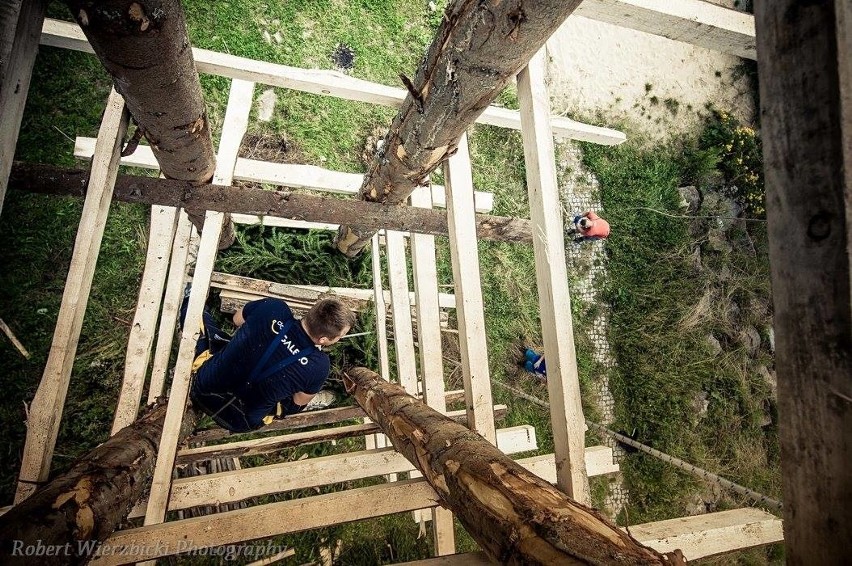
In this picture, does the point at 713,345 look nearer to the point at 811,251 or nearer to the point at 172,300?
the point at 811,251

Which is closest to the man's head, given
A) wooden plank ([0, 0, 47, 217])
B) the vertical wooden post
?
the vertical wooden post

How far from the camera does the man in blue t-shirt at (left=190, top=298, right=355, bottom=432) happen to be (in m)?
2.69

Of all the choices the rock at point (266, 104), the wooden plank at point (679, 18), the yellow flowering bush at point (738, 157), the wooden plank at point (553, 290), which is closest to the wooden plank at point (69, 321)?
the wooden plank at point (553, 290)

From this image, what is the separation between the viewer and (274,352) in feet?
8.85

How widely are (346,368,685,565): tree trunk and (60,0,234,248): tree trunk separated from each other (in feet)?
5.19

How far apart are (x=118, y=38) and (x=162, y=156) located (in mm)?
838

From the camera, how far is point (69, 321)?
165cm

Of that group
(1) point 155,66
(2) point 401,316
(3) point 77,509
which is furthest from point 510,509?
(2) point 401,316

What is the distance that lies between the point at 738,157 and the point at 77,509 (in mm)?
8011

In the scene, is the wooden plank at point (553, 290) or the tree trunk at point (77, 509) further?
the wooden plank at point (553, 290)

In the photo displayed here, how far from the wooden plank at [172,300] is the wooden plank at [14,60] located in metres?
1.14

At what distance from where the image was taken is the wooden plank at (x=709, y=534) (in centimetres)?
162

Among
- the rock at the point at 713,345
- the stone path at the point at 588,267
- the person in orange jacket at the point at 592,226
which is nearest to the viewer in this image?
the person in orange jacket at the point at 592,226

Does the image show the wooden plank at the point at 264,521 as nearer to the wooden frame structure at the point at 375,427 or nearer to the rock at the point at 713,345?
the wooden frame structure at the point at 375,427
